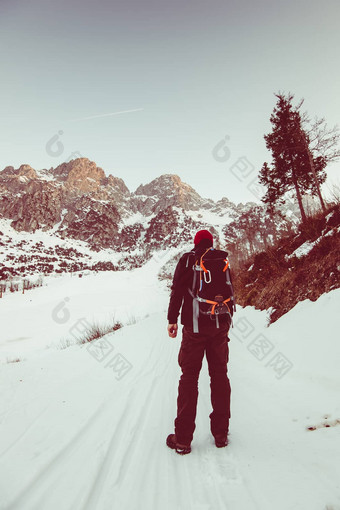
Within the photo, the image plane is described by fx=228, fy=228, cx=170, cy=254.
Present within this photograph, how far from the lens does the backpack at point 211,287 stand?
2.21 meters

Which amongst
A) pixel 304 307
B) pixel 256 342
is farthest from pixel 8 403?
pixel 304 307

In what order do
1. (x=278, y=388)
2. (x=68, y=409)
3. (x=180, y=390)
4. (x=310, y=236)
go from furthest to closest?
1. (x=310, y=236)
2. (x=278, y=388)
3. (x=68, y=409)
4. (x=180, y=390)

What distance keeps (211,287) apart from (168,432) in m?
1.55

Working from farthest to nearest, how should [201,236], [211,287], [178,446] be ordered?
[201,236] → [211,287] → [178,446]

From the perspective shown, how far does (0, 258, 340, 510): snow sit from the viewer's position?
153 cm

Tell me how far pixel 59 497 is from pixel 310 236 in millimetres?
7607

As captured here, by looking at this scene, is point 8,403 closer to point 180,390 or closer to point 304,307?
point 180,390

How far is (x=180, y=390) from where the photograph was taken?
212 centimetres

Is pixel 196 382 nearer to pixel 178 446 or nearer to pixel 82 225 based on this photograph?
pixel 178 446

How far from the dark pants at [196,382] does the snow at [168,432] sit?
0.20 m

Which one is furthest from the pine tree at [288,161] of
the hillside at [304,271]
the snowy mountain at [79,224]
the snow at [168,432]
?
the snowy mountain at [79,224]

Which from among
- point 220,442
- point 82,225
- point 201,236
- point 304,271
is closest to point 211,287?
point 201,236

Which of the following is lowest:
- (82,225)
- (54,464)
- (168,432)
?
(168,432)

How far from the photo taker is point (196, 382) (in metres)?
2.10
